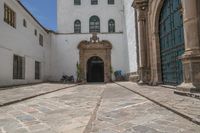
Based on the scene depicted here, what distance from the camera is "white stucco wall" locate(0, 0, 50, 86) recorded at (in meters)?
12.7

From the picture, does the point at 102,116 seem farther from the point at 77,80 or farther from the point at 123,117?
the point at 77,80

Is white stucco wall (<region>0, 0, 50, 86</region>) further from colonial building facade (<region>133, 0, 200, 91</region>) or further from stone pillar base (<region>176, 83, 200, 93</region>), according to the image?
stone pillar base (<region>176, 83, 200, 93</region>)

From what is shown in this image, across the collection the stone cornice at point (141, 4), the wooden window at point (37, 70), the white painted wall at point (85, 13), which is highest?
the white painted wall at point (85, 13)

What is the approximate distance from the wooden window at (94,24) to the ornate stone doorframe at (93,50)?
6.90ft

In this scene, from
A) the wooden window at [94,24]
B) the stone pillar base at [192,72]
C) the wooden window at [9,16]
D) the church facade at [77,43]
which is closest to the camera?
the stone pillar base at [192,72]

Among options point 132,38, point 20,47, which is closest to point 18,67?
point 20,47

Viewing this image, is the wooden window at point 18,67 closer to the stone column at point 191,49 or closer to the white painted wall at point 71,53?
the white painted wall at point 71,53

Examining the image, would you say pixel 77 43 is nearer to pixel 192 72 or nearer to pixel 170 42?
pixel 170 42

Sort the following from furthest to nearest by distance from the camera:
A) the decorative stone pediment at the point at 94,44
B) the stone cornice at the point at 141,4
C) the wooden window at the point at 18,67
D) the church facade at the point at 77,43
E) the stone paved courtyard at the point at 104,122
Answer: the decorative stone pediment at the point at 94,44 < the church facade at the point at 77,43 < the wooden window at the point at 18,67 < the stone cornice at the point at 141,4 < the stone paved courtyard at the point at 104,122

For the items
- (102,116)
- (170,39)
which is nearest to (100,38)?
(170,39)

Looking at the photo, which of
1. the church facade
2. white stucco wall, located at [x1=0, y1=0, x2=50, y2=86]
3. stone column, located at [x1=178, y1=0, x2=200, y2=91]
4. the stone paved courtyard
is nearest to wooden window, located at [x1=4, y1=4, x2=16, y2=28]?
white stucco wall, located at [x1=0, y1=0, x2=50, y2=86]

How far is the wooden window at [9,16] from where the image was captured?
43.2 ft

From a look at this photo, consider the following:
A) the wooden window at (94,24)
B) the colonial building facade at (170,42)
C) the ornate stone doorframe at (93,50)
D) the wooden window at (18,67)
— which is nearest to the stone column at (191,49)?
the colonial building facade at (170,42)

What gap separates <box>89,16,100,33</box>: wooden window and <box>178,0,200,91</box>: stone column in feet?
60.5
